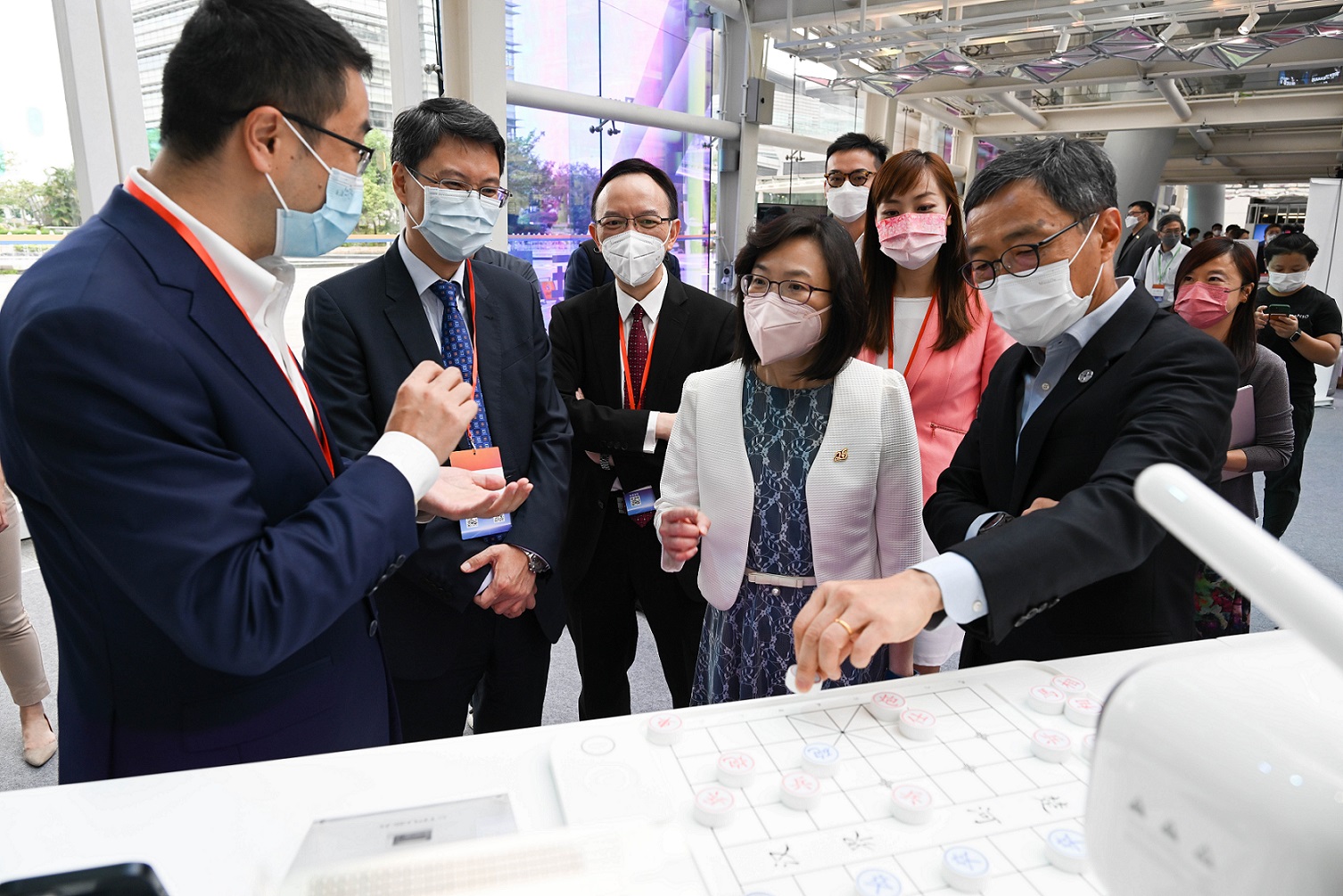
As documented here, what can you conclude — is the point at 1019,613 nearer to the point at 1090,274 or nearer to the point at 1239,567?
the point at 1090,274

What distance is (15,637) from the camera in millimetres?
2453

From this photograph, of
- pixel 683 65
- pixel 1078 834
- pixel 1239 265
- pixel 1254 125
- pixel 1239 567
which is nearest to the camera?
pixel 1239 567

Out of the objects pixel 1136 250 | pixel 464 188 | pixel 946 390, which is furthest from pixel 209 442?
pixel 1136 250

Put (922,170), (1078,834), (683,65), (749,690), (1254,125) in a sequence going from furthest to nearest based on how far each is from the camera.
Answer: (1254,125)
(683,65)
(922,170)
(749,690)
(1078,834)

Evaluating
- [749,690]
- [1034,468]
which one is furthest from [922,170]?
[749,690]

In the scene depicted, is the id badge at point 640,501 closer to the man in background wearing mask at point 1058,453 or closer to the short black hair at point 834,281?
the short black hair at point 834,281

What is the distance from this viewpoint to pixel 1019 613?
3.72 feet

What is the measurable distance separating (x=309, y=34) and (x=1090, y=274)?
132cm

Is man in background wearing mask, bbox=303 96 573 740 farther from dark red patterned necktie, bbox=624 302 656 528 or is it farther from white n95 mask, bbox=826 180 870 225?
white n95 mask, bbox=826 180 870 225

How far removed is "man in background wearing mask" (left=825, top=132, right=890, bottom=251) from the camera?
324 cm

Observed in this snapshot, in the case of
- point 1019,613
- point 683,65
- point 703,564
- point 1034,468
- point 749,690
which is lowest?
point 749,690

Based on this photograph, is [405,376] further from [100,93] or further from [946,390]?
[100,93]

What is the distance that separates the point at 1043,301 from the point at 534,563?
122 centimetres

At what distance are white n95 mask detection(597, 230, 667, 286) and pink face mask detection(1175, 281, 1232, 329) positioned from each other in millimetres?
1903
